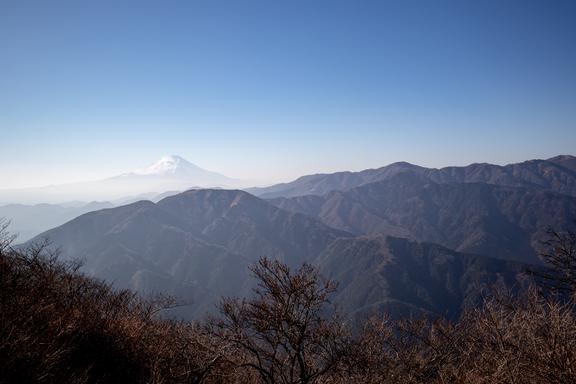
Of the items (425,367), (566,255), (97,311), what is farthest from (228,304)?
(566,255)

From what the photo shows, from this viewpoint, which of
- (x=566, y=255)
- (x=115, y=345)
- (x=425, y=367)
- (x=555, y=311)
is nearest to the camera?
(x=555, y=311)

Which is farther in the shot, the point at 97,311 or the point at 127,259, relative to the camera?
the point at 127,259

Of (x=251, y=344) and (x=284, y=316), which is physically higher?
(x=284, y=316)

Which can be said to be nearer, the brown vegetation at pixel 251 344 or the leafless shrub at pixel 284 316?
the brown vegetation at pixel 251 344

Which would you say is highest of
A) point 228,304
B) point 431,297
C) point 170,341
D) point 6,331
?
point 6,331

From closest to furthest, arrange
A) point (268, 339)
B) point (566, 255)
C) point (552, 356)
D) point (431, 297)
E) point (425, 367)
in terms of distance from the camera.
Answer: point (552, 356)
point (268, 339)
point (566, 255)
point (425, 367)
point (431, 297)

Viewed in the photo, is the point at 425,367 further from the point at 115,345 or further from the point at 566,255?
the point at 115,345

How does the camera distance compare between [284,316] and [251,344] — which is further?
[251,344]

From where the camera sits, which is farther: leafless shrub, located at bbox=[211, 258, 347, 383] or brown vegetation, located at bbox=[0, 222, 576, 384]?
leafless shrub, located at bbox=[211, 258, 347, 383]

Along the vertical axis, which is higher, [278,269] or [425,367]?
[278,269]
